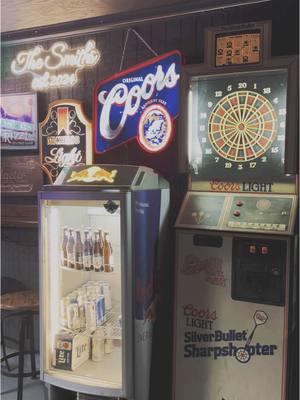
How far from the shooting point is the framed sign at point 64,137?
3.23 metres

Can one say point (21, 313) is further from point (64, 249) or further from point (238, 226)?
point (238, 226)

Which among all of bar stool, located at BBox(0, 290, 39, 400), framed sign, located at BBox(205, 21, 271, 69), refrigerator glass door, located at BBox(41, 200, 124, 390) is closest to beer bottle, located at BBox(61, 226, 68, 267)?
refrigerator glass door, located at BBox(41, 200, 124, 390)

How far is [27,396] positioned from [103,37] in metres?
2.81

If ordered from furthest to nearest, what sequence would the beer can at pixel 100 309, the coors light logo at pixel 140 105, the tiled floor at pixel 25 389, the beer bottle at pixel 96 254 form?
the tiled floor at pixel 25 389, the coors light logo at pixel 140 105, the beer can at pixel 100 309, the beer bottle at pixel 96 254

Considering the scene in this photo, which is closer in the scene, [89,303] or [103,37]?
[89,303]

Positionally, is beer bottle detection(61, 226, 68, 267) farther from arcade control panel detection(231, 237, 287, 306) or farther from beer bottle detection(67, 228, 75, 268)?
arcade control panel detection(231, 237, 287, 306)

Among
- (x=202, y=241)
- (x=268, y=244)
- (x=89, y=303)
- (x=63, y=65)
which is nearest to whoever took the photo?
(x=268, y=244)

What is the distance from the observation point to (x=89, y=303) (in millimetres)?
2555

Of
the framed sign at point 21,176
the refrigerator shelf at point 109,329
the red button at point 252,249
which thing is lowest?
the refrigerator shelf at point 109,329

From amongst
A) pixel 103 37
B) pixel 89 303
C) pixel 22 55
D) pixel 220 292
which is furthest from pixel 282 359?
pixel 22 55

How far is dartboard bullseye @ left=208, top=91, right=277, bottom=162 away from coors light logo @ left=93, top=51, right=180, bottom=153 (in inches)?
21.3

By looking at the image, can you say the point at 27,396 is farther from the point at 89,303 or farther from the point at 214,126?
the point at 214,126

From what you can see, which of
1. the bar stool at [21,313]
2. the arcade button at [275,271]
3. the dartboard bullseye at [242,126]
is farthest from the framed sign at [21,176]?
the arcade button at [275,271]

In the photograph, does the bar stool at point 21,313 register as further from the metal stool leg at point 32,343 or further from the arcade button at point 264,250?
the arcade button at point 264,250
